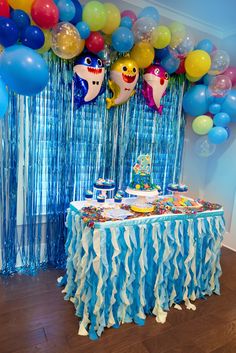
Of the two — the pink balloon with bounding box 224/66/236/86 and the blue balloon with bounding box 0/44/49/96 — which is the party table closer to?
the blue balloon with bounding box 0/44/49/96

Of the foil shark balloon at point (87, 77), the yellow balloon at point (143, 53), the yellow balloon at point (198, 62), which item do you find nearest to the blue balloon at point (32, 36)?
the foil shark balloon at point (87, 77)

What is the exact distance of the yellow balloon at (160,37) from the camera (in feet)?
7.21

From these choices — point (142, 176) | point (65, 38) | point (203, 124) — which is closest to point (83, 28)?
point (65, 38)

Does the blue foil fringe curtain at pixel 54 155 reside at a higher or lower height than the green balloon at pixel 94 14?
lower

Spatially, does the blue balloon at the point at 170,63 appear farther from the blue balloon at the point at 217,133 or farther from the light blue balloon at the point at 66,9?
the light blue balloon at the point at 66,9

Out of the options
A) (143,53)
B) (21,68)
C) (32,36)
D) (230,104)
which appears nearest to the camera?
(21,68)

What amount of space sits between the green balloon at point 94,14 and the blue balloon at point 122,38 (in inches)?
5.9

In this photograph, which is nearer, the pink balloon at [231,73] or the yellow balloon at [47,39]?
the yellow balloon at [47,39]

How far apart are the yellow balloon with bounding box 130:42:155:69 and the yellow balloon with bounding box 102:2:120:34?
0.26m

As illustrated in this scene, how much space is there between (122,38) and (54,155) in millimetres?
1132

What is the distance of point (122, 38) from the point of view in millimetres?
2080

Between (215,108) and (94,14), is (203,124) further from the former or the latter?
(94,14)

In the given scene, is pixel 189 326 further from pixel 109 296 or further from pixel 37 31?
pixel 37 31

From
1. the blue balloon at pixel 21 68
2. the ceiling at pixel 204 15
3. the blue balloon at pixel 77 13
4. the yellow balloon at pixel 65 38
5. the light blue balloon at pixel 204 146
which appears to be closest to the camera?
the blue balloon at pixel 21 68
